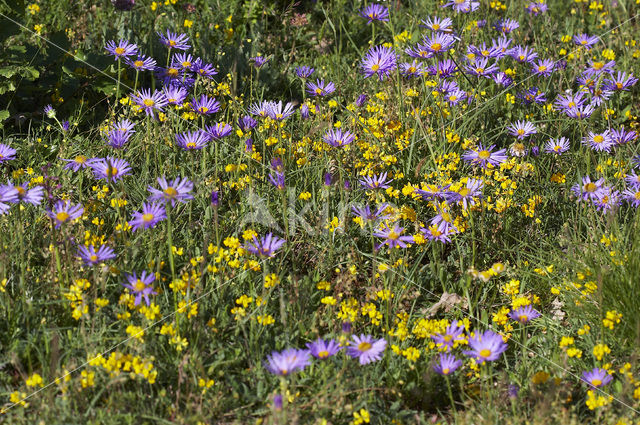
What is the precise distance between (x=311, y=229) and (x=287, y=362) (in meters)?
0.91

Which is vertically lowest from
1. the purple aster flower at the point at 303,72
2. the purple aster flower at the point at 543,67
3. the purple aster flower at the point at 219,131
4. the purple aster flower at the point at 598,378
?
the purple aster flower at the point at 598,378

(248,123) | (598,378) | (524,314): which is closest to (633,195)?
(524,314)

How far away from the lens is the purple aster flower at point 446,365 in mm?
2340

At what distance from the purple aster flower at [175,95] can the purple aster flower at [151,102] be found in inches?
1.0

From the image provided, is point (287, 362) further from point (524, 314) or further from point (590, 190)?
point (590, 190)

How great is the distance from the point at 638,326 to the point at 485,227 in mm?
873

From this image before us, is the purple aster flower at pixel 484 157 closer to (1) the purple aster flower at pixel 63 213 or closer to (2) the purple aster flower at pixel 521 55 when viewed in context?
(2) the purple aster flower at pixel 521 55

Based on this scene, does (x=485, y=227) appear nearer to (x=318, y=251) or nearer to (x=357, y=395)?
(x=318, y=251)

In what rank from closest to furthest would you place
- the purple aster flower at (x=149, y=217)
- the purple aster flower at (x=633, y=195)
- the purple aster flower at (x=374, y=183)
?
the purple aster flower at (x=149, y=217) → the purple aster flower at (x=374, y=183) → the purple aster flower at (x=633, y=195)

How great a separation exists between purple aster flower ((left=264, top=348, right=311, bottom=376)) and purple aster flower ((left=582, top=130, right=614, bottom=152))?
191 centimetres

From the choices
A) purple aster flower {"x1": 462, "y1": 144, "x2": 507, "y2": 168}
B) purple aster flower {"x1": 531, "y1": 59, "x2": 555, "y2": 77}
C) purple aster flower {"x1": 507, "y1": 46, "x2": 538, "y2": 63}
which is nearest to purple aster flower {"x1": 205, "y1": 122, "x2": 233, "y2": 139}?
purple aster flower {"x1": 462, "y1": 144, "x2": 507, "y2": 168}

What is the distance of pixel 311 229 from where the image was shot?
9.98 ft

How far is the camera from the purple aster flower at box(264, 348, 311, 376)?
86.3 inches

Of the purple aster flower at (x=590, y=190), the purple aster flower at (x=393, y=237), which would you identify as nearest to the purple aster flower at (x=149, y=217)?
the purple aster flower at (x=393, y=237)
